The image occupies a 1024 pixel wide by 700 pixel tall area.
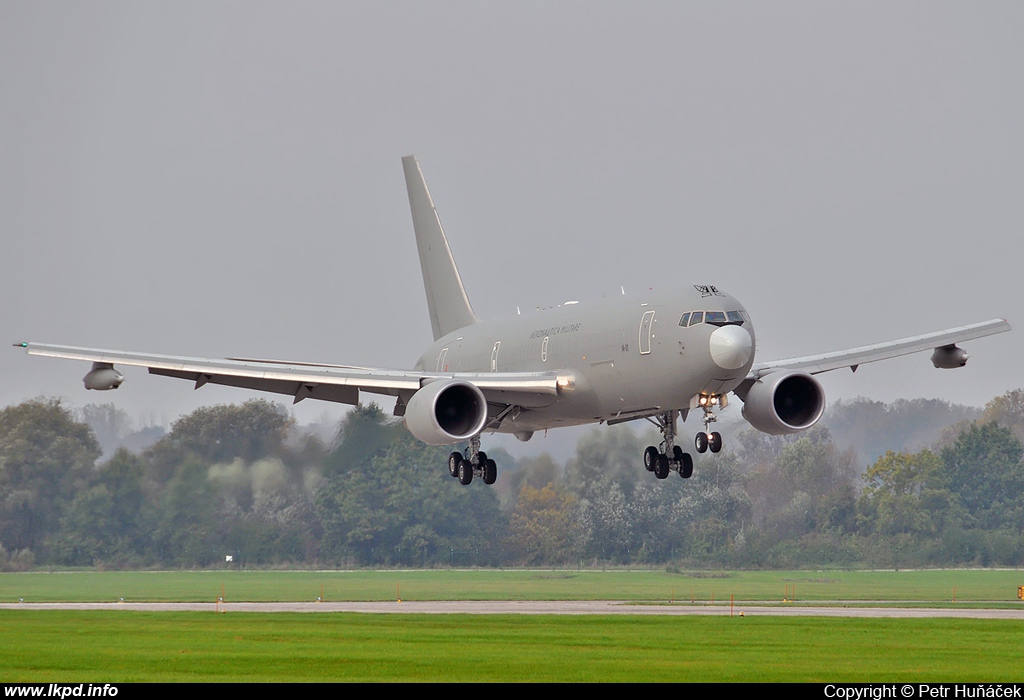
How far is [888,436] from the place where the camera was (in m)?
106

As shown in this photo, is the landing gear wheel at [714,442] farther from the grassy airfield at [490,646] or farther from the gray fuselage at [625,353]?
the grassy airfield at [490,646]

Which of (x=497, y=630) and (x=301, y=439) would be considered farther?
(x=301, y=439)

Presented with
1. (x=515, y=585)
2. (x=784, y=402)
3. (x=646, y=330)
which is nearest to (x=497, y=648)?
(x=646, y=330)

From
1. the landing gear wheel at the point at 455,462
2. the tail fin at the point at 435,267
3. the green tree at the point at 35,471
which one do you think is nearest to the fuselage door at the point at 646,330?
the landing gear wheel at the point at 455,462

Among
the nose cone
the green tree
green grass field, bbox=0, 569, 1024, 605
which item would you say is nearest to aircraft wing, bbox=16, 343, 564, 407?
the nose cone

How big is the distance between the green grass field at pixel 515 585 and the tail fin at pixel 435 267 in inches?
433

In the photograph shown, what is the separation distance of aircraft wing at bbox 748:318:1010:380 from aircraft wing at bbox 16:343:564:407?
895cm

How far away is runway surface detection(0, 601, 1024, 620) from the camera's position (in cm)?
5125

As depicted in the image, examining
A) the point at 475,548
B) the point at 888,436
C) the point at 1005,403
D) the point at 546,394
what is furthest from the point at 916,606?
the point at 888,436

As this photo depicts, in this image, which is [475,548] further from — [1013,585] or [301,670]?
[301,670]

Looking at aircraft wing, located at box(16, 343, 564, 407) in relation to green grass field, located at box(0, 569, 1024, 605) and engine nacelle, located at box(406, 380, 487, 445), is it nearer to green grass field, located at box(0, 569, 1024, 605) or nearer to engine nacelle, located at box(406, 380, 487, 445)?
engine nacelle, located at box(406, 380, 487, 445)

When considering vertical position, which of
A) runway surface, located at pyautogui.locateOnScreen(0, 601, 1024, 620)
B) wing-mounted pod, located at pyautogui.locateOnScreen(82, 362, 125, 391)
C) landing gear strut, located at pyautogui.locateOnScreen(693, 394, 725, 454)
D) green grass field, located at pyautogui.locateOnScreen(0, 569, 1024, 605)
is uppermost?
wing-mounted pod, located at pyautogui.locateOnScreen(82, 362, 125, 391)

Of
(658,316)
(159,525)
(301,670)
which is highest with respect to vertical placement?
(658,316)

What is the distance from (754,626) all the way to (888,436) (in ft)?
211
